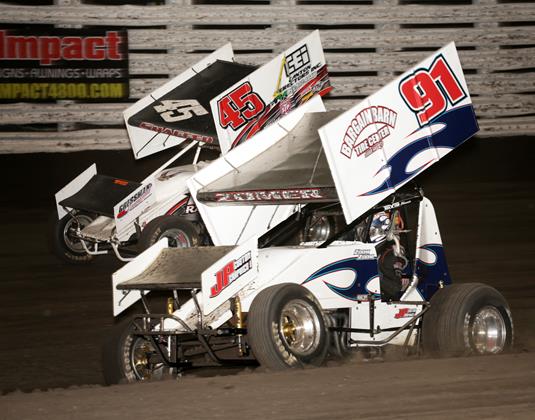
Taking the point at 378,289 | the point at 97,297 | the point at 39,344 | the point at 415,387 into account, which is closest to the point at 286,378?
the point at 415,387

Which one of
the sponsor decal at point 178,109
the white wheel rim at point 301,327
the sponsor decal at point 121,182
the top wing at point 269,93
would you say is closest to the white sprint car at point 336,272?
the white wheel rim at point 301,327

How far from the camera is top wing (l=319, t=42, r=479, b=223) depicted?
536 cm

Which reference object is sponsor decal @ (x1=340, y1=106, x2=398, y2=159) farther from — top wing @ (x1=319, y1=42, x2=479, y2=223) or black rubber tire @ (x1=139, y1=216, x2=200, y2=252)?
black rubber tire @ (x1=139, y1=216, x2=200, y2=252)

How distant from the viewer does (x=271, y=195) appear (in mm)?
5730

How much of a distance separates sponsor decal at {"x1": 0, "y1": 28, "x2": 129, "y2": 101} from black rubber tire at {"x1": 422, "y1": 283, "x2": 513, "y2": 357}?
860 centimetres

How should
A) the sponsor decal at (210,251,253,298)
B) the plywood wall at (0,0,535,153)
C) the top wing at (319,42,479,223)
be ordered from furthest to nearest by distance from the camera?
the plywood wall at (0,0,535,153) < the top wing at (319,42,479,223) < the sponsor decal at (210,251,253,298)

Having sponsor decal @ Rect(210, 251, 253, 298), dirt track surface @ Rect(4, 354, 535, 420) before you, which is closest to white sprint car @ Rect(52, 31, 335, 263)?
sponsor decal @ Rect(210, 251, 253, 298)

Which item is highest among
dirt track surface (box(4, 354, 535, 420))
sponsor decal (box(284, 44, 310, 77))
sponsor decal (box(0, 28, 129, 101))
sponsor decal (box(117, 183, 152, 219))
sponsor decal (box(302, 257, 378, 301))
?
sponsor decal (box(0, 28, 129, 101))

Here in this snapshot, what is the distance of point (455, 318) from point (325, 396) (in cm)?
115

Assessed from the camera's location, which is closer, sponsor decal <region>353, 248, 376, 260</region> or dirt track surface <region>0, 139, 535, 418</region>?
dirt track surface <region>0, 139, 535, 418</region>

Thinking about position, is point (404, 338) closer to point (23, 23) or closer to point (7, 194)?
point (7, 194)

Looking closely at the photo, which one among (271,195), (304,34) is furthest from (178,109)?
(304,34)

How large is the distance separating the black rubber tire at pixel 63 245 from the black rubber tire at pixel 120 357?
13.3 feet

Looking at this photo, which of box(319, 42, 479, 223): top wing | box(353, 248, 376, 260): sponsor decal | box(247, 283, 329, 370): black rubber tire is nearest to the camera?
box(247, 283, 329, 370): black rubber tire
